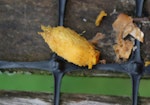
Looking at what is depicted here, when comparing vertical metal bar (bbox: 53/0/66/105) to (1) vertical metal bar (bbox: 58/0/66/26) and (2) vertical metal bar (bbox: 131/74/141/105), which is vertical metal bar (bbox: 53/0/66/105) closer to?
(1) vertical metal bar (bbox: 58/0/66/26)

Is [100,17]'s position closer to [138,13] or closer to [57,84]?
[138,13]

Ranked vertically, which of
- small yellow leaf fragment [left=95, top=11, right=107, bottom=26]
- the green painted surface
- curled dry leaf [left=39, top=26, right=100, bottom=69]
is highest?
small yellow leaf fragment [left=95, top=11, right=107, bottom=26]

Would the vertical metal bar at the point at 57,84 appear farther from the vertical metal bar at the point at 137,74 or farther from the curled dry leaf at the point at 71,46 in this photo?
the vertical metal bar at the point at 137,74

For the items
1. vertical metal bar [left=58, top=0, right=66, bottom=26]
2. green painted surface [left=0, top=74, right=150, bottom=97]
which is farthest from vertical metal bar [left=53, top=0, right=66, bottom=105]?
green painted surface [left=0, top=74, right=150, bottom=97]

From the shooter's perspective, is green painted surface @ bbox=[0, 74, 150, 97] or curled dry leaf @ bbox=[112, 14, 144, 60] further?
green painted surface @ bbox=[0, 74, 150, 97]

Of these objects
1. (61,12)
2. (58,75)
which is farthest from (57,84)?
(61,12)

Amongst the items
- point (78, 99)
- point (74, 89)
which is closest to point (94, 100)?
point (78, 99)

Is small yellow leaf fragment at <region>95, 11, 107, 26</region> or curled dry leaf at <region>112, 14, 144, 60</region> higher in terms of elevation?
small yellow leaf fragment at <region>95, 11, 107, 26</region>
